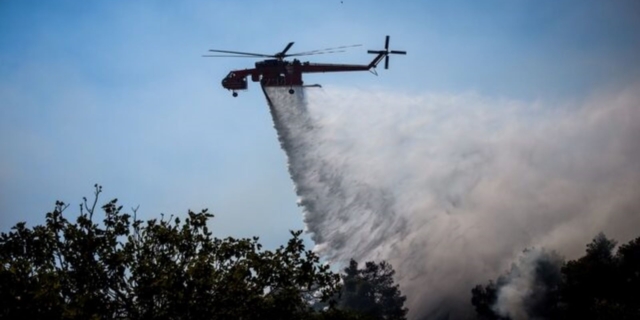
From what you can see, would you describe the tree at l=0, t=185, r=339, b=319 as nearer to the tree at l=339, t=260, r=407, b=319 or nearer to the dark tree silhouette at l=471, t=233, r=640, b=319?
the dark tree silhouette at l=471, t=233, r=640, b=319

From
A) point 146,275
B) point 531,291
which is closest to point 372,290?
point 531,291

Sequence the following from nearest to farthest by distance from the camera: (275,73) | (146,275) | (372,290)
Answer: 1. (146,275)
2. (275,73)
3. (372,290)

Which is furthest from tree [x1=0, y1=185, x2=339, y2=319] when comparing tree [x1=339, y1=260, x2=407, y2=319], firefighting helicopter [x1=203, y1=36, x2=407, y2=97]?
tree [x1=339, y1=260, x2=407, y2=319]

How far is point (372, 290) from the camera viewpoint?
15250cm

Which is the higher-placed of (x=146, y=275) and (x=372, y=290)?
(x=372, y=290)

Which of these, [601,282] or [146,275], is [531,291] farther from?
[146,275]

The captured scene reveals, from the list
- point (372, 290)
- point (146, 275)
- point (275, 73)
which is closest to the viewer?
point (146, 275)

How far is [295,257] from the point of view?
2953cm

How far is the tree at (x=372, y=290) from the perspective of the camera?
149625 mm

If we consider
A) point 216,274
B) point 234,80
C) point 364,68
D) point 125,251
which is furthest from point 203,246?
point 364,68

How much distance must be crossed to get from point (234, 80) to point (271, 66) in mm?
5139

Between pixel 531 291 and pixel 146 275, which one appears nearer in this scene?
pixel 146 275

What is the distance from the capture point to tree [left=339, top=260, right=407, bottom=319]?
149625 millimetres

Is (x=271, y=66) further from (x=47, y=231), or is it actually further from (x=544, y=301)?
(x=544, y=301)
